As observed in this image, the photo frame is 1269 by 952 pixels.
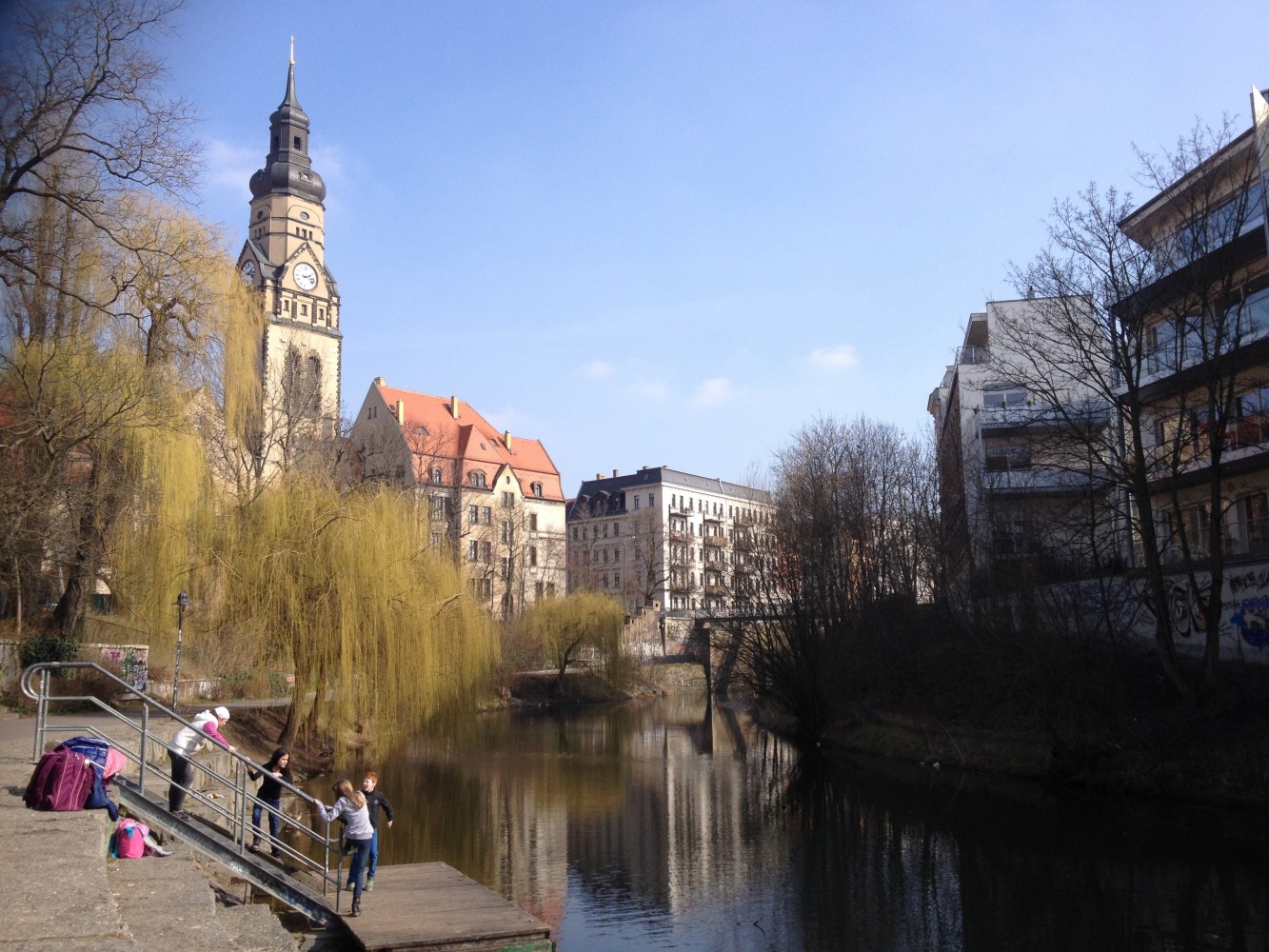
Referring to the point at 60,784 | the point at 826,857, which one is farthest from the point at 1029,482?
the point at 60,784

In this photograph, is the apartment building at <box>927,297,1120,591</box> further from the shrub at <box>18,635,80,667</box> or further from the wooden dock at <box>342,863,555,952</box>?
the shrub at <box>18,635,80,667</box>

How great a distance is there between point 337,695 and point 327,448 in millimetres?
19512

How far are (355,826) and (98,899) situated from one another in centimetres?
474

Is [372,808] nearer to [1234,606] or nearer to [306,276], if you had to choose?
[1234,606]

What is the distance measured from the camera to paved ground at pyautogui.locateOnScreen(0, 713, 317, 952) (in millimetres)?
7051

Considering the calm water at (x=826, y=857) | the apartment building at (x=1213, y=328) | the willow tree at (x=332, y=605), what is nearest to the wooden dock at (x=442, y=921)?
the calm water at (x=826, y=857)

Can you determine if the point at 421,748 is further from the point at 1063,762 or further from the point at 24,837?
the point at 24,837

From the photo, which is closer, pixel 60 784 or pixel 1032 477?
pixel 60 784

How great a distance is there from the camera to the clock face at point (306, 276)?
254ft

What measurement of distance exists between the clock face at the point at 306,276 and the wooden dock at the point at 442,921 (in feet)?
227

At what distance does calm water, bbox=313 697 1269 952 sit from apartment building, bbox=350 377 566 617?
34183 millimetres

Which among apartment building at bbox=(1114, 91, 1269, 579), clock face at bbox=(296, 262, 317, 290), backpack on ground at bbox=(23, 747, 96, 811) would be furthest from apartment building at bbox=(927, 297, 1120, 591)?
clock face at bbox=(296, 262, 317, 290)

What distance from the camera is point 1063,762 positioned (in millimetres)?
24719

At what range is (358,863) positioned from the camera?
12.4 metres
